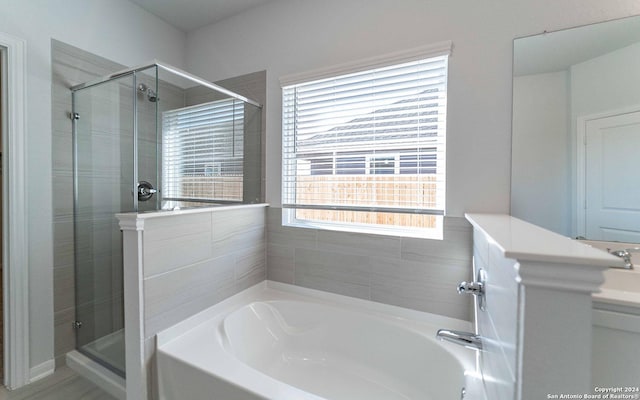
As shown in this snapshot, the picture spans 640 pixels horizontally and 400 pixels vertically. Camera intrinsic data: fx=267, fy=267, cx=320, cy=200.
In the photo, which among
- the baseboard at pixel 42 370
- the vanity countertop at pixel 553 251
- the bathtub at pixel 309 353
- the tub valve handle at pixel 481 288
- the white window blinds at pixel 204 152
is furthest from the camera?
the white window blinds at pixel 204 152

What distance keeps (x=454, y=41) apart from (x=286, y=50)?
1180 millimetres

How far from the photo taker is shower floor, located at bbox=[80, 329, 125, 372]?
5.12 feet

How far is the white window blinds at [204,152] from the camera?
1754 millimetres

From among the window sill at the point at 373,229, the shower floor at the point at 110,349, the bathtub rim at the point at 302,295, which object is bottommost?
the shower floor at the point at 110,349

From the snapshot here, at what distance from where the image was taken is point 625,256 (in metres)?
1.20

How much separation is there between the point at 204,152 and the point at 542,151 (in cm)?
208

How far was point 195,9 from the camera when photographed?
2.21 m

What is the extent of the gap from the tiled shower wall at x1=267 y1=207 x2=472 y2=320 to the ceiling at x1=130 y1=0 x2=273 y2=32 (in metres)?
1.67

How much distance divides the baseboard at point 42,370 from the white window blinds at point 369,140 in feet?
6.01

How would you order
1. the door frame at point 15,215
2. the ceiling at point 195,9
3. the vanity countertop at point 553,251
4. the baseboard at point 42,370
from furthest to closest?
the ceiling at point 195,9 < the baseboard at point 42,370 < the door frame at point 15,215 < the vanity countertop at point 553,251

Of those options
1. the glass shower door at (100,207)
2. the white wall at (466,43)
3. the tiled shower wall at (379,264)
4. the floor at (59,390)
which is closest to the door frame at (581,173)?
the white wall at (466,43)

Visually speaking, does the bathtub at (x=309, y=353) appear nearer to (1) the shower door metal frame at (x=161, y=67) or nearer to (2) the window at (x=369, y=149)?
(2) the window at (x=369, y=149)

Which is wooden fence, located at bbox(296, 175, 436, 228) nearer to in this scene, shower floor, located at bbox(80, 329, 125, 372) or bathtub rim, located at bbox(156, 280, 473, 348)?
bathtub rim, located at bbox(156, 280, 473, 348)

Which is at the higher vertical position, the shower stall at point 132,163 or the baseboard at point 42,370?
the shower stall at point 132,163
